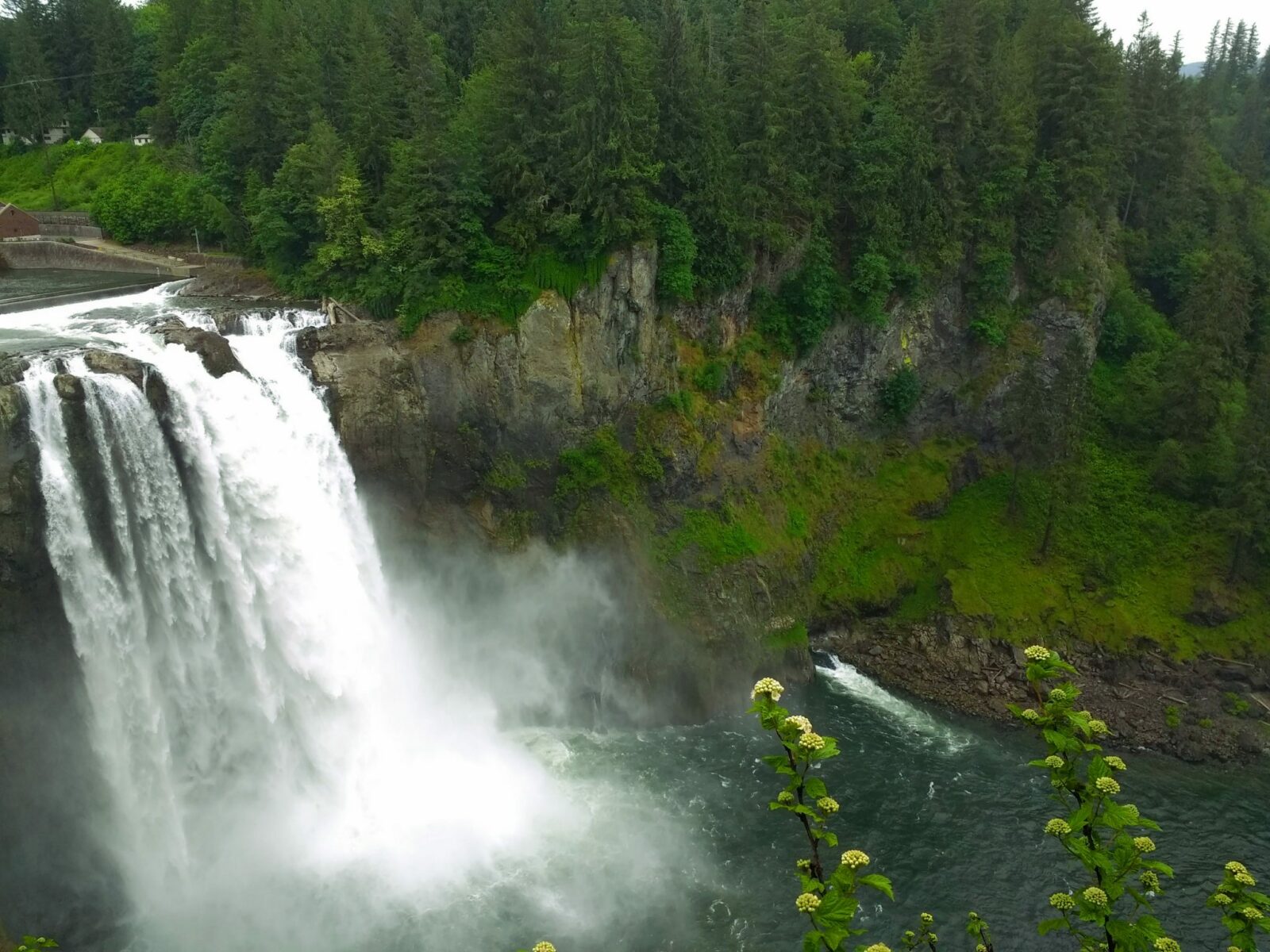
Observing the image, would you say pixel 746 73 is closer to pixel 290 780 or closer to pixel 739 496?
pixel 739 496

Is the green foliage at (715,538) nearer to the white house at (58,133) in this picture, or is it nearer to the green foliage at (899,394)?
the green foliage at (899,394)

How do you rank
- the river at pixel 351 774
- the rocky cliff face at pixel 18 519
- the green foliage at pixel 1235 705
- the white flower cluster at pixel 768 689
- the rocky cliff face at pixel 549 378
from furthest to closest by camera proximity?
the green foliage at pixel 1235 705 < the rocky cliff face at pixel 549 378 < the river at pixel 351 774 < the rocky cliff face at pixel 18 519 < the white flower cluster at pixel 768 689

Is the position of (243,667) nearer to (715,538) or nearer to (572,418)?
(572,418)

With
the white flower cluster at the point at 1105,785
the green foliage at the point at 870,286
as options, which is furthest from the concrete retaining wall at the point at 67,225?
the white flower cluster at the point at 1105,785

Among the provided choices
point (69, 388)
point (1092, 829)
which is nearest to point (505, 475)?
point (69, 388)

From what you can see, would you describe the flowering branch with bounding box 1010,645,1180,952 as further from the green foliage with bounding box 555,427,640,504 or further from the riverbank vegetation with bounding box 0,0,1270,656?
the riverbank vegetation with bounding box 0,0,1270,656

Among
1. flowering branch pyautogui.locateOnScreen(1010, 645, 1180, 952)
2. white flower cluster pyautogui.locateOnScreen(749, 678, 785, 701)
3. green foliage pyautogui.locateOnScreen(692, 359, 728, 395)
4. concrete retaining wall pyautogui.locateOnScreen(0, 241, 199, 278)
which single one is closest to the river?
green foliage pyautogui.locateOnScreen(692, 359, 728, 395)

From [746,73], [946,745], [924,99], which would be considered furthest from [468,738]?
[924,99]
